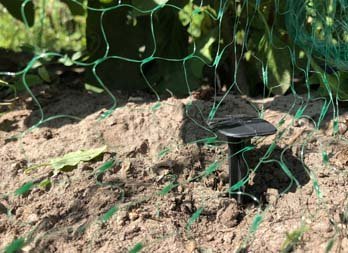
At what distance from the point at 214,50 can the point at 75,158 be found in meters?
0.82

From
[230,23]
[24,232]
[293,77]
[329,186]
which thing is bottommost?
[24,232]

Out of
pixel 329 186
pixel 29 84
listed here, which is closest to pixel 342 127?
pixel 329 186

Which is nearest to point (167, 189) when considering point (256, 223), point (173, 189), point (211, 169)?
point (173, 189)

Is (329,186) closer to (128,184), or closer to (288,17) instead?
(128,184)

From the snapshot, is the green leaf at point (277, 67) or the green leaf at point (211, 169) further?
the green leaf at point (277, 67)

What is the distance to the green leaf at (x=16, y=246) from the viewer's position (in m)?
1.70

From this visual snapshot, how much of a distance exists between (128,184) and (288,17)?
3.08 feet

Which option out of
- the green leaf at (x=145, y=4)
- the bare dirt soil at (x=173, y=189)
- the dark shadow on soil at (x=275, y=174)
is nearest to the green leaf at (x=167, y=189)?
the bare dirt soil at (x=173, y=189)

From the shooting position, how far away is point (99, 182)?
1940mm

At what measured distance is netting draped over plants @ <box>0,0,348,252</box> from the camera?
7.72 ft

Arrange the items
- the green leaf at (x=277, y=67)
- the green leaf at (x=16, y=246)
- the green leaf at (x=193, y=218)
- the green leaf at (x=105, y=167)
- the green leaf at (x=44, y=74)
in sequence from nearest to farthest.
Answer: the green leaf at (x=16, y=246), the green leaf at (x=193, y=218), the green leaf at (x=105, y=167), the green leaf at (x=277, y=67), the green leaf at (x=44, y=74)

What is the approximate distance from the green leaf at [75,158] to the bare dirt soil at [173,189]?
2 centimetres

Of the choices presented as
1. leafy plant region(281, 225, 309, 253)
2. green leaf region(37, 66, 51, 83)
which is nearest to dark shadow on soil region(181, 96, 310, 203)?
leafy plant region(281, 225, 309, 253)

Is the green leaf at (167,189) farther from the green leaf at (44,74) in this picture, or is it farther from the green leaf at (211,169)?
the green leaf at (44,74)
